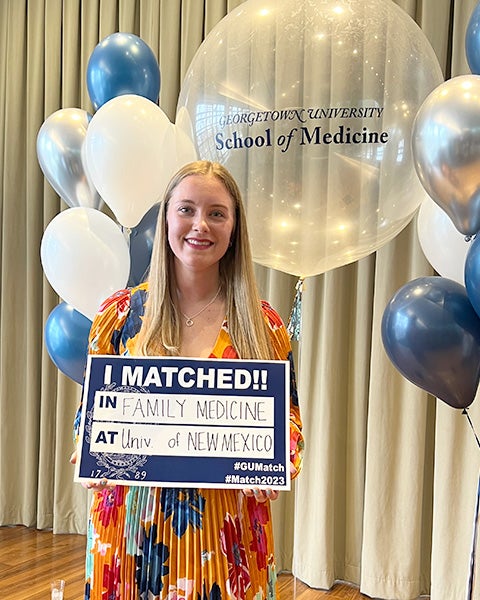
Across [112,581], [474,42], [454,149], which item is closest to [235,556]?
[112,581]

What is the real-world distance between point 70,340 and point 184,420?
3.54 ft

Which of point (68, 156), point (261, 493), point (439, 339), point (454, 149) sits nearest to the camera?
point (261, 493)

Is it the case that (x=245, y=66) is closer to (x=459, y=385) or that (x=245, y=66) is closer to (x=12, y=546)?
(x=459, y=385)

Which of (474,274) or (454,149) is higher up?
(454,149)

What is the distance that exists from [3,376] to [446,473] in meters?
2.18

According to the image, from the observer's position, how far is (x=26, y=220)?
11.7 ft

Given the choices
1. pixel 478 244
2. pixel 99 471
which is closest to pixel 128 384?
pixel 99 471

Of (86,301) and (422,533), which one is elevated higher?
(86,301)

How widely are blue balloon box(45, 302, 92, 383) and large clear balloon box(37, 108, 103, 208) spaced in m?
0.37

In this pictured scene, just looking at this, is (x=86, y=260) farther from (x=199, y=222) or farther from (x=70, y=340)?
(x=199, y=222)

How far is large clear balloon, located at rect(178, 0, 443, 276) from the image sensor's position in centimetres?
178

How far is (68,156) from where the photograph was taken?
223 centimetres

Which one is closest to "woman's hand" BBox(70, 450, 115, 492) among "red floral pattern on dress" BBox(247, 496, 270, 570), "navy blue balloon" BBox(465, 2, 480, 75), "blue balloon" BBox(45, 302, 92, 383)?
"red floral pattern on dress" BBox(247, 496, 270, 570)

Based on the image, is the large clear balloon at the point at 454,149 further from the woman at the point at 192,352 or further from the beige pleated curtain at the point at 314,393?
the beige pleated curtain at the point at 314,393
